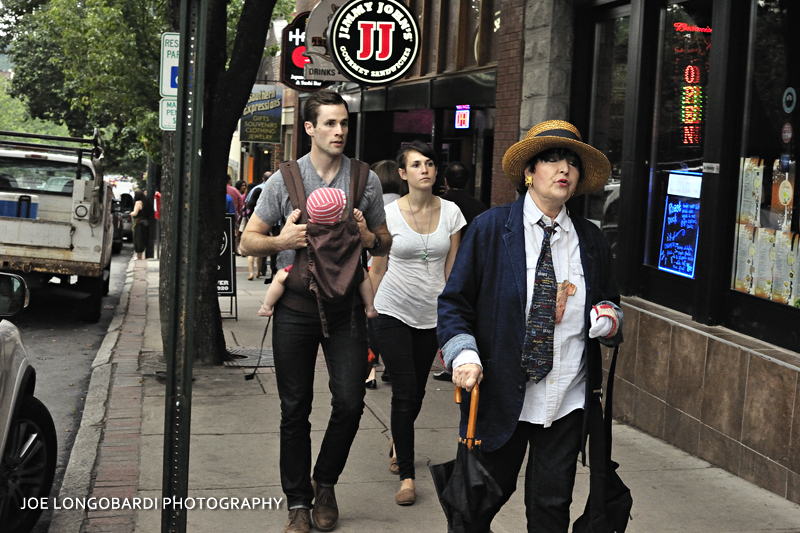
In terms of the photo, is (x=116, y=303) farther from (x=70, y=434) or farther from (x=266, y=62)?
(x=266, y=62)

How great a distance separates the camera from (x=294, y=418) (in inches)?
187

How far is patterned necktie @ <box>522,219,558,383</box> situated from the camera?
3.70m

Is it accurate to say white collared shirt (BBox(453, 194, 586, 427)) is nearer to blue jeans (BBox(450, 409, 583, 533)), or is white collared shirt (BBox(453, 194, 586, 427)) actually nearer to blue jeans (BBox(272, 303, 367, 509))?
blue jeans (BBox(450, 409, 583, 533))

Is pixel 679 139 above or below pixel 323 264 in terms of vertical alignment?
above

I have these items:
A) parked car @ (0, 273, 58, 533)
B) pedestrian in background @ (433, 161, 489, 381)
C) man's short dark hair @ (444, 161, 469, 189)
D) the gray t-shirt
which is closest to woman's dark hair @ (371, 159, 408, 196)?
pedestrian in background @ (433, 161, 489, 381)

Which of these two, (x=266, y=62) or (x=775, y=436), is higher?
(x=266, y=62)

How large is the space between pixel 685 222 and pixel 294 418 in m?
3.72

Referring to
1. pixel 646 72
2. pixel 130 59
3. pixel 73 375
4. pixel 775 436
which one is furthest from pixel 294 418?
pixel 130 59

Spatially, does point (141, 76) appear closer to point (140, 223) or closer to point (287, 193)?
point (140, 223)

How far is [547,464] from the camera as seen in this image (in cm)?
382

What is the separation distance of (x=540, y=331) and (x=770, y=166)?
10.7 ft

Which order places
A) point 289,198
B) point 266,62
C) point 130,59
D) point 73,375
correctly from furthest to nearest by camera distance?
point 266,62
point 130,59
point 73,375
point 289,198

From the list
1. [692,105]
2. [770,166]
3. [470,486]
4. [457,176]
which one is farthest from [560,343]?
[457,176]

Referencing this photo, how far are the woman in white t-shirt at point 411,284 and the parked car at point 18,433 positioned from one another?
181cm
